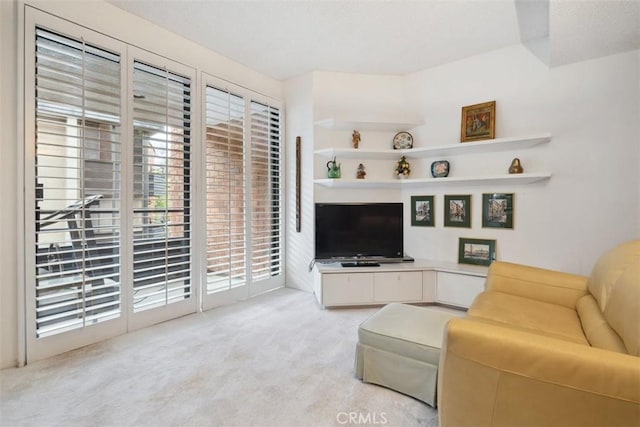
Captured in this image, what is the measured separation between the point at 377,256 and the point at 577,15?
2535 millimetres

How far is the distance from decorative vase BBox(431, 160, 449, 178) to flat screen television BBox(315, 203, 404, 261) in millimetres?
600

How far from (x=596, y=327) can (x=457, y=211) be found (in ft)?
6.43

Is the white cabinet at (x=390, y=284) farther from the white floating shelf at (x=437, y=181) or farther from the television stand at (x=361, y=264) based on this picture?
the white floating shelf at (x=437, y=181)

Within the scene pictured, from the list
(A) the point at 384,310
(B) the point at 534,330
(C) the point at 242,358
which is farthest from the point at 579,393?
(C) the point at 242,358

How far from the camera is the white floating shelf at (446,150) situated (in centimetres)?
290

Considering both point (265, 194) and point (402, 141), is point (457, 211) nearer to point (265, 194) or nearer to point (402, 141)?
point (402, 141)

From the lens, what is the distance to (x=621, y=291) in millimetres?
1470

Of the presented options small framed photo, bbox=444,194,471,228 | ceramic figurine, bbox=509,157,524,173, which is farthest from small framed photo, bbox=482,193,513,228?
ceramic figurine, bbox=509,157,524,173

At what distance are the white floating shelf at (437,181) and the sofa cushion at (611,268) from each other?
1.12 m

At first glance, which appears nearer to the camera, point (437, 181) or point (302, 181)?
point (437, 181)

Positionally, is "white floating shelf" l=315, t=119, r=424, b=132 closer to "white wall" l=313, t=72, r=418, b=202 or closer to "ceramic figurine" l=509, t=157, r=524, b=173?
"white wall" l=313, t=72, r=418, b=202

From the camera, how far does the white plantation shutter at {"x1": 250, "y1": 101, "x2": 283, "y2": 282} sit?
3.70 metres

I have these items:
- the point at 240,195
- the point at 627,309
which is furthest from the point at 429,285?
the point at 240,195

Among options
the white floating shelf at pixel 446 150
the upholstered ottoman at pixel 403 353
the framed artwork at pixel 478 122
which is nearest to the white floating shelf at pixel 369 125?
the white floating shelf at pixel 446 150
